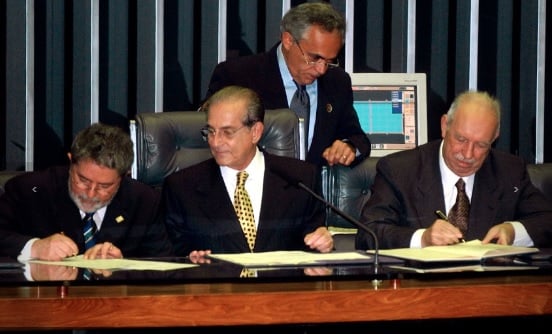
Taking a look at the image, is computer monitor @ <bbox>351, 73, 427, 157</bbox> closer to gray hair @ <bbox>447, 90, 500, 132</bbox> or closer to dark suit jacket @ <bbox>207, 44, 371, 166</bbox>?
dark suit jacket @ <bbox>207, 44, 371, 166</bbox>

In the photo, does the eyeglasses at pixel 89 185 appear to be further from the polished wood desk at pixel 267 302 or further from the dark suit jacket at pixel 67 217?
the polished wood desk at pixel 267 302

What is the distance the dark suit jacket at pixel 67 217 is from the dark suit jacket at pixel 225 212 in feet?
0.27

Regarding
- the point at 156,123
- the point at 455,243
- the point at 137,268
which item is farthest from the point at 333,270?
the point at 156,123

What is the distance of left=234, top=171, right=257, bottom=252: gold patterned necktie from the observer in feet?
12.1

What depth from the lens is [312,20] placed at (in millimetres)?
4422

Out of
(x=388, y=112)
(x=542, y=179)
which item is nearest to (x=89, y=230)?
(x=542, y=179)

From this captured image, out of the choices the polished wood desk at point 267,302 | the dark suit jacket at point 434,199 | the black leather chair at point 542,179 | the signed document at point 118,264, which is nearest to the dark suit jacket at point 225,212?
the dark suit jacket at point 434,199

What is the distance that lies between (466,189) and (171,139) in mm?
1055

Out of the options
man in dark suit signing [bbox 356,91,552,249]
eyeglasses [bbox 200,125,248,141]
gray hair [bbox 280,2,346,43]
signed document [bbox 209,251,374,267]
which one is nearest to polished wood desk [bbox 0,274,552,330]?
signed document [bbox 209,251,374,267]

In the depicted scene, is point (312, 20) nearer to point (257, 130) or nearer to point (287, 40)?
point (287, 40)

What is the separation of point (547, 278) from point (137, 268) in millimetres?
1051

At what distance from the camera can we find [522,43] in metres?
5.93

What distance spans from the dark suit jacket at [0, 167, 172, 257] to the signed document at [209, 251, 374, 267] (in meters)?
0.59

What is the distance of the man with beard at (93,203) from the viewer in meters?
3.56
